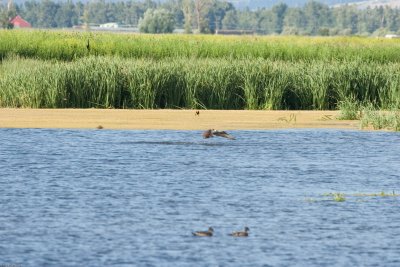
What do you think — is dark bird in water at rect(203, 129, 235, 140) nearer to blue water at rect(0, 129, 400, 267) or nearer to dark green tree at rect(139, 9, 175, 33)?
blue water at rect(0, 129, 400, 267)

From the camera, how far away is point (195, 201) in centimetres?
1452

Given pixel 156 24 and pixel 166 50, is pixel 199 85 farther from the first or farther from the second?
pixel 156 24

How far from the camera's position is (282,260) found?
36.9ft

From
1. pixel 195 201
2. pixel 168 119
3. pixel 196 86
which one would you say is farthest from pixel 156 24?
pixel 195 201

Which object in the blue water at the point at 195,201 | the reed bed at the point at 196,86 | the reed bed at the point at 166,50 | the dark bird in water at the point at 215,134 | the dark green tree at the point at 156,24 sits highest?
the dark green tree at the point at 156,24

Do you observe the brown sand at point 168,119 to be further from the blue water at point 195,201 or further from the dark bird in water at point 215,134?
the blue water at point 195,201

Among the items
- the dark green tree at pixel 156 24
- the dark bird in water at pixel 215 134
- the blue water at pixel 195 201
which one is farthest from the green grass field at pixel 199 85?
the dark green tree at pixel 156 24

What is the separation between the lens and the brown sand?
79.6 ft

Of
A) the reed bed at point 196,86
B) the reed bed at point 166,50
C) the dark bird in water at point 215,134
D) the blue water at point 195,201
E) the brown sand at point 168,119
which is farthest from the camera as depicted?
the reed bed at point 166,50

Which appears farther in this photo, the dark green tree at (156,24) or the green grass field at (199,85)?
the dark green tree at (156,24)

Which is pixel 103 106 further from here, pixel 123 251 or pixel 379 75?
pixel 123 251

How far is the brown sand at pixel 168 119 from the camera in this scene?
79.6 ft

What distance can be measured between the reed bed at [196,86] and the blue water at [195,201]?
15.0ft

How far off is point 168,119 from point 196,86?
2.11 metres
